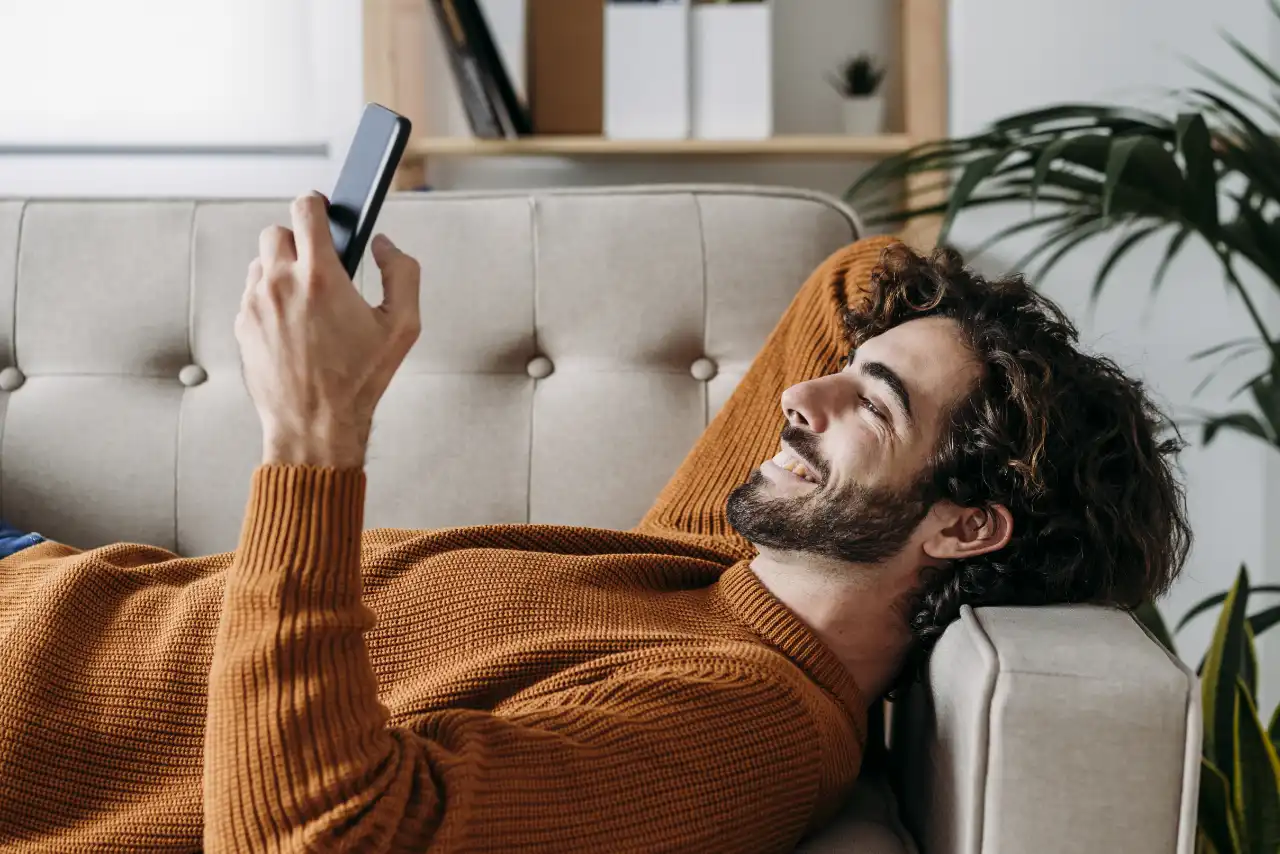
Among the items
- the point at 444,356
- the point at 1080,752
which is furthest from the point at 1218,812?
the point at 444,356

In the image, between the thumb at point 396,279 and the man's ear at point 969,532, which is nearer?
the thumb at point 396,279

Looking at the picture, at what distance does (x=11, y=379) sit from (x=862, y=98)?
4.38 feet

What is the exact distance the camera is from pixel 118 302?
144cm

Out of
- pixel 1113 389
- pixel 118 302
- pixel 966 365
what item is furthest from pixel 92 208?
pixel 1113 389

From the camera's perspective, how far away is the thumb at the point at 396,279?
731 millimetres

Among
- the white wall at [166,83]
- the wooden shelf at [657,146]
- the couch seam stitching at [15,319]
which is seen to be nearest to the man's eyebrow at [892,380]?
the wooden shelf at [657,146]

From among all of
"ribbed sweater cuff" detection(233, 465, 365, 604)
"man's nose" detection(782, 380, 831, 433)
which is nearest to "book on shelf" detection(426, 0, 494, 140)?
"man's nose" detection(782, 380, 831, 433)

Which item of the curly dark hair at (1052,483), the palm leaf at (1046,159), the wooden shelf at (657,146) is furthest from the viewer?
the wooden shelf at (657,146)

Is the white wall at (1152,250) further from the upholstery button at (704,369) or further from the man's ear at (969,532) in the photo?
the man's ear at (969,532)

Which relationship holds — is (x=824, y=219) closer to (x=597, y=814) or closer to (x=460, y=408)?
(x=460, y=408)

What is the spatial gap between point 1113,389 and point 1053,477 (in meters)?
0.11

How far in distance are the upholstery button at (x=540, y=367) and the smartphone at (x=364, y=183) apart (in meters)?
0.64

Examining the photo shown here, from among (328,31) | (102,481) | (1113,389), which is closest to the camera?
(1113,389)

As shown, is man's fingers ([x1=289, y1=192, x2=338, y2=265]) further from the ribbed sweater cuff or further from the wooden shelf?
the wooden shelf
